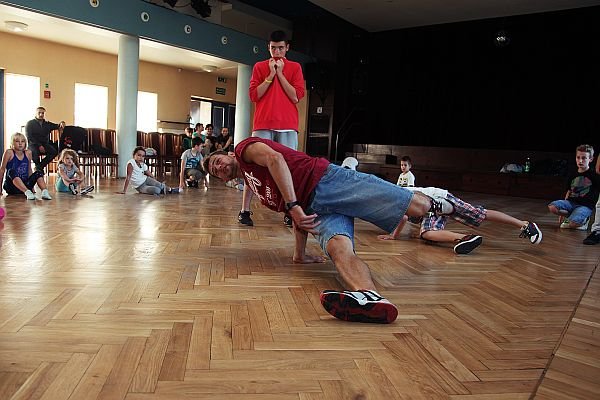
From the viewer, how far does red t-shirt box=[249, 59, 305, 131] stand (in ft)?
11.7

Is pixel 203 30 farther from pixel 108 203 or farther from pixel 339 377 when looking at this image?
pixel 339 377

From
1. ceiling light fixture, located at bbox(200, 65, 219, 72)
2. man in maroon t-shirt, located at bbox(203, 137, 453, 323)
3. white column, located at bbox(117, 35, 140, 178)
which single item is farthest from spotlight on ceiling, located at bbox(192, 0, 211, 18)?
man in maroon t-shirt, located at bbox(203, 137, 453, 323)

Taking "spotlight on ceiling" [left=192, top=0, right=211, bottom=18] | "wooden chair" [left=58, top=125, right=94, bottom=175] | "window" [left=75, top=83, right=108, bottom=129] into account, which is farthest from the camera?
"window" [left=75, top=83, right=108, bottom=129]

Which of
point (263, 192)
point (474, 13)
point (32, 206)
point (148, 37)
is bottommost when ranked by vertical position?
point (32, 206)

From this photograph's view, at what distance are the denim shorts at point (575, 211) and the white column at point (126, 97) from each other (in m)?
6.79

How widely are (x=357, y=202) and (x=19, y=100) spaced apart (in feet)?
36.3

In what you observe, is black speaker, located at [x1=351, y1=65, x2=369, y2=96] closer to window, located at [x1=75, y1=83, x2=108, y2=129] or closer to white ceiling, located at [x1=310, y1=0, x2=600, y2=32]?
white ceiling, located at [x1=310, y1=0, x2=600, y2=32]

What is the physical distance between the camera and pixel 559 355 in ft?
4.68

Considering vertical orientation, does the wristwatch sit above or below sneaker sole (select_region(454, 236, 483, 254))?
above

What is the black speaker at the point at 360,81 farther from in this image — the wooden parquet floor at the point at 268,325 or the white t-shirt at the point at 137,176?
the wooden parquet floor at the point at 268,325

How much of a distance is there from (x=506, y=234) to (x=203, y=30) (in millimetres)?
→ 7432

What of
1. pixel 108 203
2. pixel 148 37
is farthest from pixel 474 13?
pixel 108 203

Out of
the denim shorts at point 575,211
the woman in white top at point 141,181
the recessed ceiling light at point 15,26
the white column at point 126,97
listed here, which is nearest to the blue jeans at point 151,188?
the woman in white top at point 141,181

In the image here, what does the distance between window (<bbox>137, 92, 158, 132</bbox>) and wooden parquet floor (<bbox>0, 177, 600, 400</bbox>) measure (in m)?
10.9
